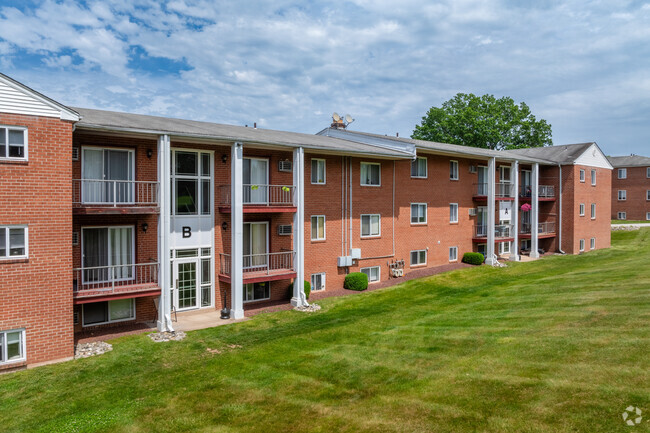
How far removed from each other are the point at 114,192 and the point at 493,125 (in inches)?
2040

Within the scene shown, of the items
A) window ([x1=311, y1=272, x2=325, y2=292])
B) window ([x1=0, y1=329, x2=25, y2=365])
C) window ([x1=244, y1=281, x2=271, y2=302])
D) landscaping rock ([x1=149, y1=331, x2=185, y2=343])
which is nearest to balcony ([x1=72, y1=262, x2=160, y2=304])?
landscaping rock ([x1=149, y1=331, x2=185, y2=343])

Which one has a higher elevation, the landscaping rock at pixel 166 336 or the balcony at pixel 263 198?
the balcony at pixel 263 198

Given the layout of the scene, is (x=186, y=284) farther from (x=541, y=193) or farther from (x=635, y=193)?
(x=635, y=193)

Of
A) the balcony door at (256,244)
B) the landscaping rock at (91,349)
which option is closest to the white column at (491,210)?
the balcony door at (256,244)

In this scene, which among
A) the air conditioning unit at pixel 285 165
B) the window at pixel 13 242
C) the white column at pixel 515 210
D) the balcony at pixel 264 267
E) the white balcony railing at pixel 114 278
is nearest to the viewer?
the window at pixel 13 242

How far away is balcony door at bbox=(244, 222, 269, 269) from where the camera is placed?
738 inches

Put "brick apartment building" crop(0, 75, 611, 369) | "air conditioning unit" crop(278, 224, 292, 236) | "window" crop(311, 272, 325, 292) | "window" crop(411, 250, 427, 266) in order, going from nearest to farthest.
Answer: "brick apartment building" crop(0, 75, 611, 369), "air conditioning unit" crop(278, 224, 292, 236), "window" crop(311, 272, 325, 292), "window" crop(411, 250, 427, 266)

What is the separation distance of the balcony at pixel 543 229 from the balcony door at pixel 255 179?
2126 cm

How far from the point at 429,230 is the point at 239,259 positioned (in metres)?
13.1

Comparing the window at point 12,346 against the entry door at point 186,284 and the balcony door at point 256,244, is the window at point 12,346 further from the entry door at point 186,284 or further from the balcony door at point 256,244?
the balcony door at point 256,244

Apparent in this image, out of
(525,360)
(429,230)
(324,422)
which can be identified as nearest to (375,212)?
(429,230)

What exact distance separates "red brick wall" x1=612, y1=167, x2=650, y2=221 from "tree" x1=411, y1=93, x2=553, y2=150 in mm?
9699

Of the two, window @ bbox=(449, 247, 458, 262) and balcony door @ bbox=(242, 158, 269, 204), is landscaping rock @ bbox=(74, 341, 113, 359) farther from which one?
window @ bbox=(449, 247, 458, 262)

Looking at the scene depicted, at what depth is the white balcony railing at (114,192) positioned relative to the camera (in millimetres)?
14508
